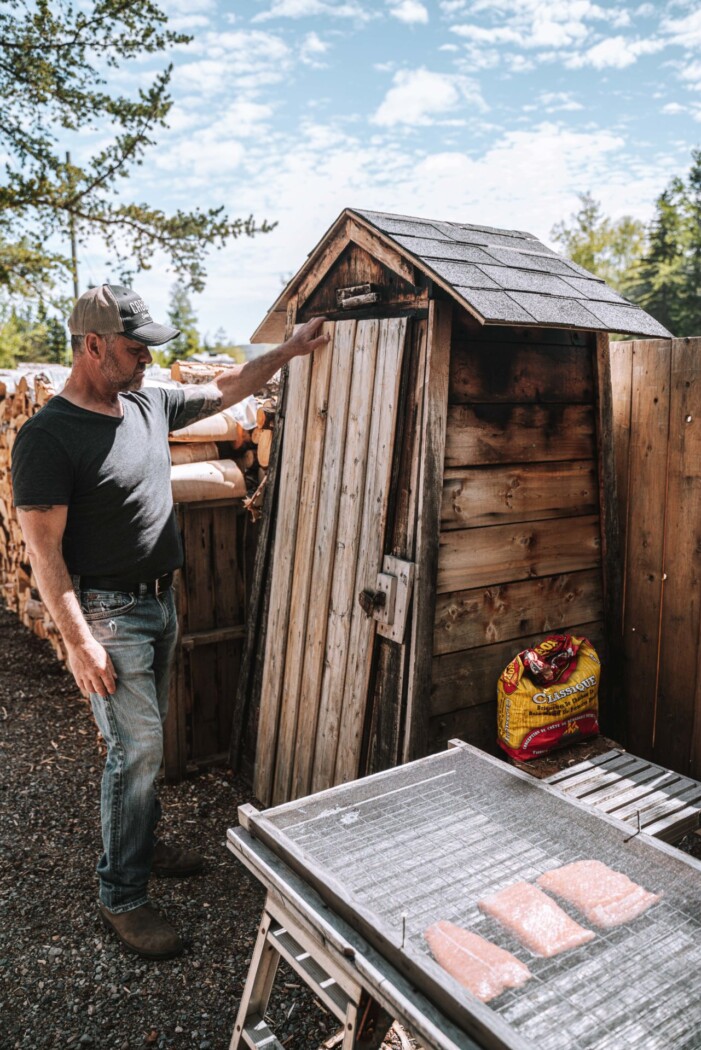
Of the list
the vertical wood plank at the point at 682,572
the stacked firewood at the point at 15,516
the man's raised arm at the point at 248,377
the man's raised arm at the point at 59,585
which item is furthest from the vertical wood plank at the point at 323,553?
the stacked firewood at the point at 15,516

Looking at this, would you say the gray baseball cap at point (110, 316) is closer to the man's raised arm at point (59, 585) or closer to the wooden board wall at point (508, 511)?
the man's raised arm at point (59, 585)

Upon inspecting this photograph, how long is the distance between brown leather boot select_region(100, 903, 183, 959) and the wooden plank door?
0.90m

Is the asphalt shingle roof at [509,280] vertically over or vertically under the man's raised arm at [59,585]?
over

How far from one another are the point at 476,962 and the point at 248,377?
2.77 meters

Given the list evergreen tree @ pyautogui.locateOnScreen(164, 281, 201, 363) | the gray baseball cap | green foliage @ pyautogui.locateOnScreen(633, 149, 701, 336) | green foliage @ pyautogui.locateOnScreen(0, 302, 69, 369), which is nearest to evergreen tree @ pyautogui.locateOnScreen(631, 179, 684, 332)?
green foliage @ pyautogui.locateOnScreen(633, 149, 701, 336)

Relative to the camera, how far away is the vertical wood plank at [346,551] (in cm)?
337

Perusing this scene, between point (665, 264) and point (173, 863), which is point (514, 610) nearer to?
point (173, 863)

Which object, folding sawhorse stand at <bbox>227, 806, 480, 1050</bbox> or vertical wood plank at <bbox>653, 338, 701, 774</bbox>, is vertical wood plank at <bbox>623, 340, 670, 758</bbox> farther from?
folding sawhorse stand at <bbox>227, 806, 480, 1050</bbox>

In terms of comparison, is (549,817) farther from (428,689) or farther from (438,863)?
(428,689)

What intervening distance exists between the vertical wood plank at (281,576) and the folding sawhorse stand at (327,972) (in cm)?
174

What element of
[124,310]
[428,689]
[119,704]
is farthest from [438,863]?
[124,310]

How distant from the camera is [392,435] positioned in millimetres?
3197

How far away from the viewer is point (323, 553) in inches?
145

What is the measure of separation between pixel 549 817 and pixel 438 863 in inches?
16.6
